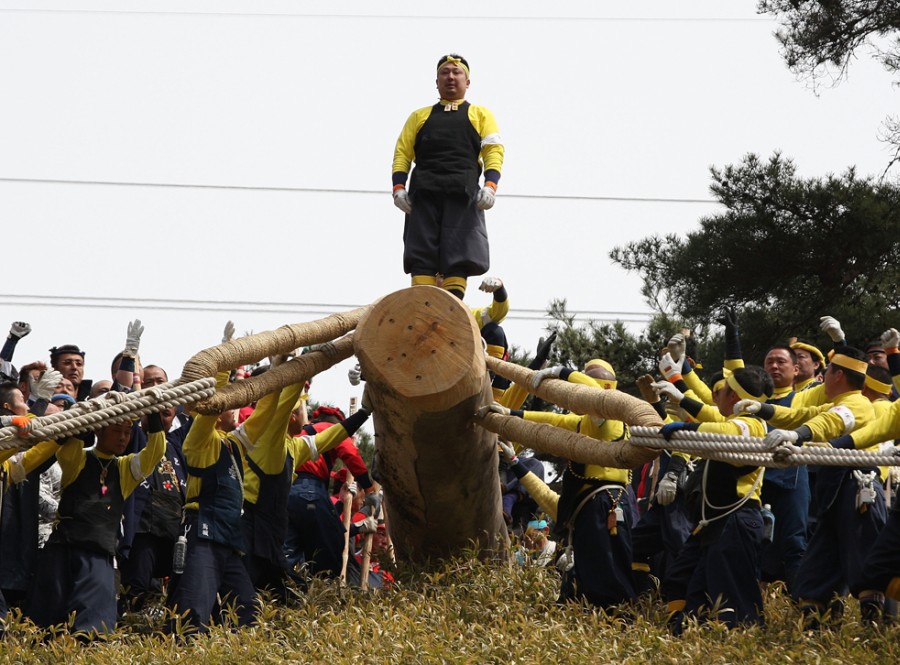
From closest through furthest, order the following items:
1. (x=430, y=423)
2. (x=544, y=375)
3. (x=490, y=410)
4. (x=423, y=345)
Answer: (x=423, y=345) → (x=430, y=423) → (x=490, y=410) → (x=544, y=375)

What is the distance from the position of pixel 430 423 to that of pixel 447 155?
2511 millimetres

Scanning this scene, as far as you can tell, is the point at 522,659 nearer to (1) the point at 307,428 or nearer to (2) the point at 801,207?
(1) the point at 307,428

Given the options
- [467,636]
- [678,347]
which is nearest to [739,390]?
[678,347]

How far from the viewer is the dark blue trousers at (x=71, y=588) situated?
24.8 ft

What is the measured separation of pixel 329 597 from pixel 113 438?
1521mm

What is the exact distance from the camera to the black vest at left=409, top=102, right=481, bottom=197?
930 cm

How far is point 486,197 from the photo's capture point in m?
9.20

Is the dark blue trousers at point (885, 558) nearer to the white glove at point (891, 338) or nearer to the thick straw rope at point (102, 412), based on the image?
the white glove at point (891, 338)

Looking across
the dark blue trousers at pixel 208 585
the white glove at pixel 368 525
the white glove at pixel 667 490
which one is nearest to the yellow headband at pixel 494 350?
the white glove at pixel 368 525

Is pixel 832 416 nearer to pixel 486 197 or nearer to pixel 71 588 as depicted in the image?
pixel 486 197

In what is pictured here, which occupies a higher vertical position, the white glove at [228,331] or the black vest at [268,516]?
the white glove at [228,331]

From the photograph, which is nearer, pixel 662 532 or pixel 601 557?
pixel 601 557

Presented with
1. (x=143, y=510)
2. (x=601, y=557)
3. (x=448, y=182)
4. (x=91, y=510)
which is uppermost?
(x=448, y=182)

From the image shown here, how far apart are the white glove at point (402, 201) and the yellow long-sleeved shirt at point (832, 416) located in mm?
3162
